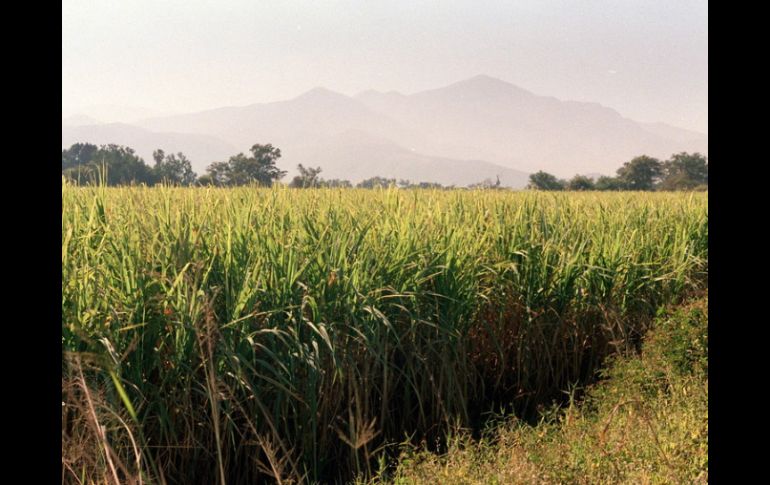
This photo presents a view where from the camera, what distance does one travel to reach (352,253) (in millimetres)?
4105

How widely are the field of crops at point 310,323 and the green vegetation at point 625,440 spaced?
341mm

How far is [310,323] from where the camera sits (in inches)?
133

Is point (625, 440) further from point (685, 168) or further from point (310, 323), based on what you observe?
point (685, 168)

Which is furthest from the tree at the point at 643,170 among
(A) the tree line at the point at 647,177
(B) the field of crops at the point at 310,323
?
(B) the field of crops at the point at 310,323

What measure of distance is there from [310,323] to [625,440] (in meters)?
1.61

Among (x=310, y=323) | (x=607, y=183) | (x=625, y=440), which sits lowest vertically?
(x=625, y=440)

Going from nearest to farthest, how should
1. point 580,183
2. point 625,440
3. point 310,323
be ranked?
1. point 625,440
2. point 310,323
3. point 580,183

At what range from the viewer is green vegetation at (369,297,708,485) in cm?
275

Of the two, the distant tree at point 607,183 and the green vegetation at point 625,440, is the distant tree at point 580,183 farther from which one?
the green vegetation at point 625,440

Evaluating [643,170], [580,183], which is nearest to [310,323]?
[580,183]

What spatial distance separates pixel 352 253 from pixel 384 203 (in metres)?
1.54

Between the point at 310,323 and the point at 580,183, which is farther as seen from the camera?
the point at 580,183

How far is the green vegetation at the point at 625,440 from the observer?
9.02 ft

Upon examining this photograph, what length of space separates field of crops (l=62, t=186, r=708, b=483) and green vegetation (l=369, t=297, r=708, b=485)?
34 cm
